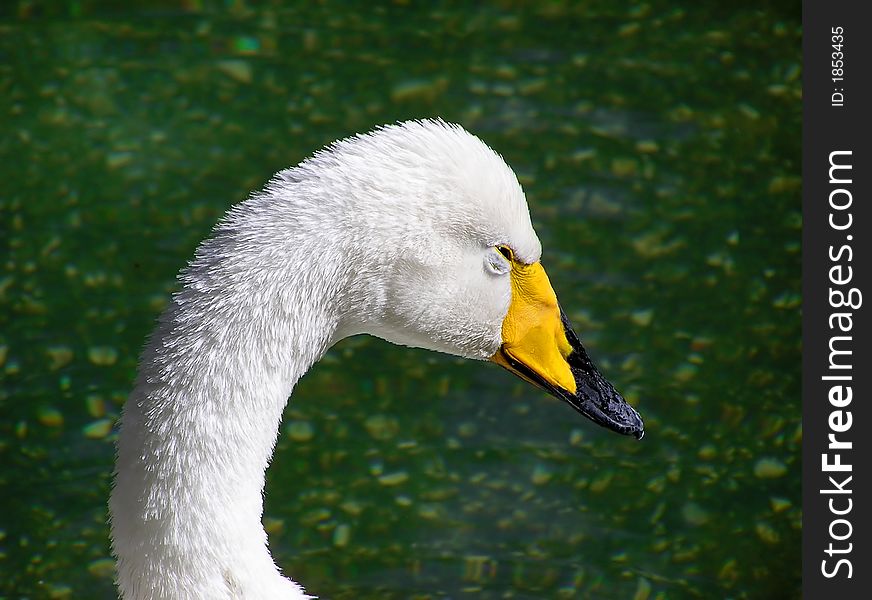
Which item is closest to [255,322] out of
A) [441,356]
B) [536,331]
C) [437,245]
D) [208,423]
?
[208,423]

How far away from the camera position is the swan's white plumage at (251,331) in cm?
298

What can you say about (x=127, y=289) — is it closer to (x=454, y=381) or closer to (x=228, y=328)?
(x=454, y=381)

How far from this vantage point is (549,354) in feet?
12.5

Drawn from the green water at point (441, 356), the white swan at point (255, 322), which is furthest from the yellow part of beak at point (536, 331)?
the green water at point (441, 356)

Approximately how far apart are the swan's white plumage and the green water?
1.96 metres

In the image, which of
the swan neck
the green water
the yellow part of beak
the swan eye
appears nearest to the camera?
the swan neck

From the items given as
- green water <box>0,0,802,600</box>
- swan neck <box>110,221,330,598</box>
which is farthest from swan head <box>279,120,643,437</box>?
green water <box>0,0,802,600</box>

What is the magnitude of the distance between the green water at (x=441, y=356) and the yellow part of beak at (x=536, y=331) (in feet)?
4.83

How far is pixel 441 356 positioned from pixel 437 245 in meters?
2.82

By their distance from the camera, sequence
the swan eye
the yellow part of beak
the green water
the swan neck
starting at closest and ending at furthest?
1. the swan neck
2. the swan eye
3. the yellow part of beak
4. the green water

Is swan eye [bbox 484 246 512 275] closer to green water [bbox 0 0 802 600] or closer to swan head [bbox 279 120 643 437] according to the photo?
swan head [bbox 279 120 643 437]

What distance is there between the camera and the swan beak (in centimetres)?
365

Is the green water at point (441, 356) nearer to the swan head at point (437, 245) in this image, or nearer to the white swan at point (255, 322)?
the swan head at point (437, 245)

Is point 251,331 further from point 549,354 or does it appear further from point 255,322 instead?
point 549,354
